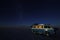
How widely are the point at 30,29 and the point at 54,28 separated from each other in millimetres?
592

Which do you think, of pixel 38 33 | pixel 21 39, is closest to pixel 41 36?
pixel 38 33

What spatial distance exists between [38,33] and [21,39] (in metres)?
1.01

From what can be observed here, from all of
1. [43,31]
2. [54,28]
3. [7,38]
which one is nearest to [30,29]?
[43,31]

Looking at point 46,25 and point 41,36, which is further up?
point 46,25

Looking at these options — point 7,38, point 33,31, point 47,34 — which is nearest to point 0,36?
point 7,38

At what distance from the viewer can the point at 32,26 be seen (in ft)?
12.2

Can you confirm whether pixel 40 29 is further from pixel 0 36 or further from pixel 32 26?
pixel 0 36

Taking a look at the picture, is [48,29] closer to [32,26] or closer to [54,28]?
[54,28]

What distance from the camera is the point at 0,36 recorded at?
4.13 m

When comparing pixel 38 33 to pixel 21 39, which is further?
pixel 21 39

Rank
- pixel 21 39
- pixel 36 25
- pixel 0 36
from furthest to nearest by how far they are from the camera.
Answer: pixel 21 39 → pixel 0 36 → pixel 36 25

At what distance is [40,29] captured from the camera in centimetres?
370

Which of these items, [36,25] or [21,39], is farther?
[21,39]

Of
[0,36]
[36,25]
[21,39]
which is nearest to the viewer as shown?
[36,25]
